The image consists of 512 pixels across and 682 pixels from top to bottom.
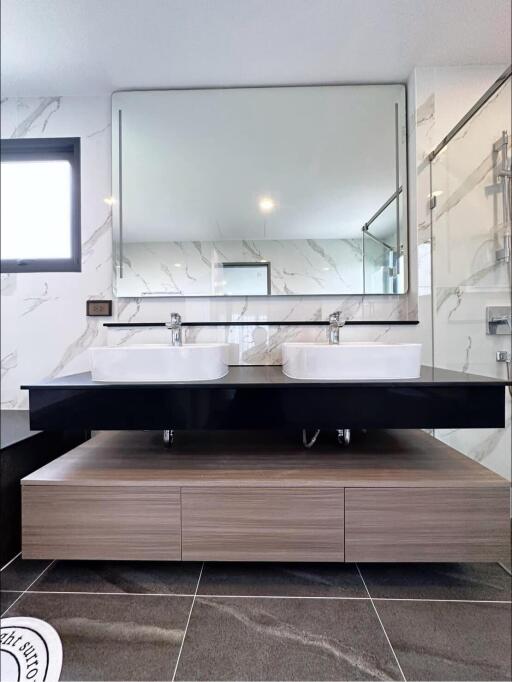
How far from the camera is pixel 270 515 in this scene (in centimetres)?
→ 123

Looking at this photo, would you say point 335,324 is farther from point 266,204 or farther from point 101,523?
point 101,523

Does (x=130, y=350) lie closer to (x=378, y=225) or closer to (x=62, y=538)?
(x=62, y=538)

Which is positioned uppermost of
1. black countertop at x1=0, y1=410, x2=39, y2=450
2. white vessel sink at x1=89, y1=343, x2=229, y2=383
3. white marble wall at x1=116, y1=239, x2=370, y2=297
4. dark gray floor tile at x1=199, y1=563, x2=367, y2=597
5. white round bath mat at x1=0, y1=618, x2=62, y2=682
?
white marble wall at x1=116, y1=239, x2=370, y2=297

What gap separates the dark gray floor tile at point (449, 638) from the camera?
0.96m

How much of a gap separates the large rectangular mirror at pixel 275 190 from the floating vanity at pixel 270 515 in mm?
927

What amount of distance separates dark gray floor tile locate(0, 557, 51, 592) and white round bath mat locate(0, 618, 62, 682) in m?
0.17

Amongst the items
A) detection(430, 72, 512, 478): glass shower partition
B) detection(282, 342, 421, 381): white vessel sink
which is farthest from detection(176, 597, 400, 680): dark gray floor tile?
detection(430, 72, 512, 478): glass shower partition

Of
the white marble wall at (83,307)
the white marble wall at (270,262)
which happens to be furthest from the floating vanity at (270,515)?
the white marble wall at (270,262)

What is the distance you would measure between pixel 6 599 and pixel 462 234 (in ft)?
7.44

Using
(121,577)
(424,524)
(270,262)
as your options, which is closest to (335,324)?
(270,262)

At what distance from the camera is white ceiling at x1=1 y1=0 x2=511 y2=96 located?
4.68 feet

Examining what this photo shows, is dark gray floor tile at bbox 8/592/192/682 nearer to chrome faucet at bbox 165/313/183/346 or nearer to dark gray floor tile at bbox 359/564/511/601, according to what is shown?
dark gray floor tile at bbox 359/564/511/601

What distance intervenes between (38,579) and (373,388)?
54.4 inches

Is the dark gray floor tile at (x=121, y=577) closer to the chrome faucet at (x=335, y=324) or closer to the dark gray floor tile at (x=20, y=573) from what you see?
the dark gray floor tile at (x=20, y=573)
